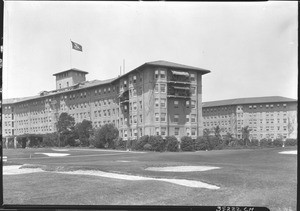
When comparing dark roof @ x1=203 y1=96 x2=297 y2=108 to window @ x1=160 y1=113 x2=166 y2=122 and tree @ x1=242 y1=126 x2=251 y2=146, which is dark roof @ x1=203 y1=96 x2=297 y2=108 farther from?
window @ x1=160 y1=113 x2=166 y2=122

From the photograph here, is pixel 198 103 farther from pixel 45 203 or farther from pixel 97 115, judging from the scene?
pixel 45 203

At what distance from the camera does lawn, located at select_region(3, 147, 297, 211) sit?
6016mm

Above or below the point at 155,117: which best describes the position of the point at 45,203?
below

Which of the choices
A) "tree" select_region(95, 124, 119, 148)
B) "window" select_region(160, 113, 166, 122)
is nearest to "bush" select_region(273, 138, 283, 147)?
"window" select_region(160, 113, 166, 122)

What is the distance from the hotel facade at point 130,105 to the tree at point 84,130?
A: 0.13m

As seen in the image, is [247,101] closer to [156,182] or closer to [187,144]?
[187,144]

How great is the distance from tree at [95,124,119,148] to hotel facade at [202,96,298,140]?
250 centimetres

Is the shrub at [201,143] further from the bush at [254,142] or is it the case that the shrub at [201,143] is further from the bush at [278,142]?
the bush at [278,142]

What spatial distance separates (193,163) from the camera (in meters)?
7.35

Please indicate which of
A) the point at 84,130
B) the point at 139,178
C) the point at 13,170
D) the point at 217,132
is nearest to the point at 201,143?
the point at 217,132

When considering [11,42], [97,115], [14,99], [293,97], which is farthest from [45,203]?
[293,97]

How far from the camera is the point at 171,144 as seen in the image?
8453 millimetres

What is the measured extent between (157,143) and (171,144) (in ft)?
1.36

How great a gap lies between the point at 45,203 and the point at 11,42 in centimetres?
342
